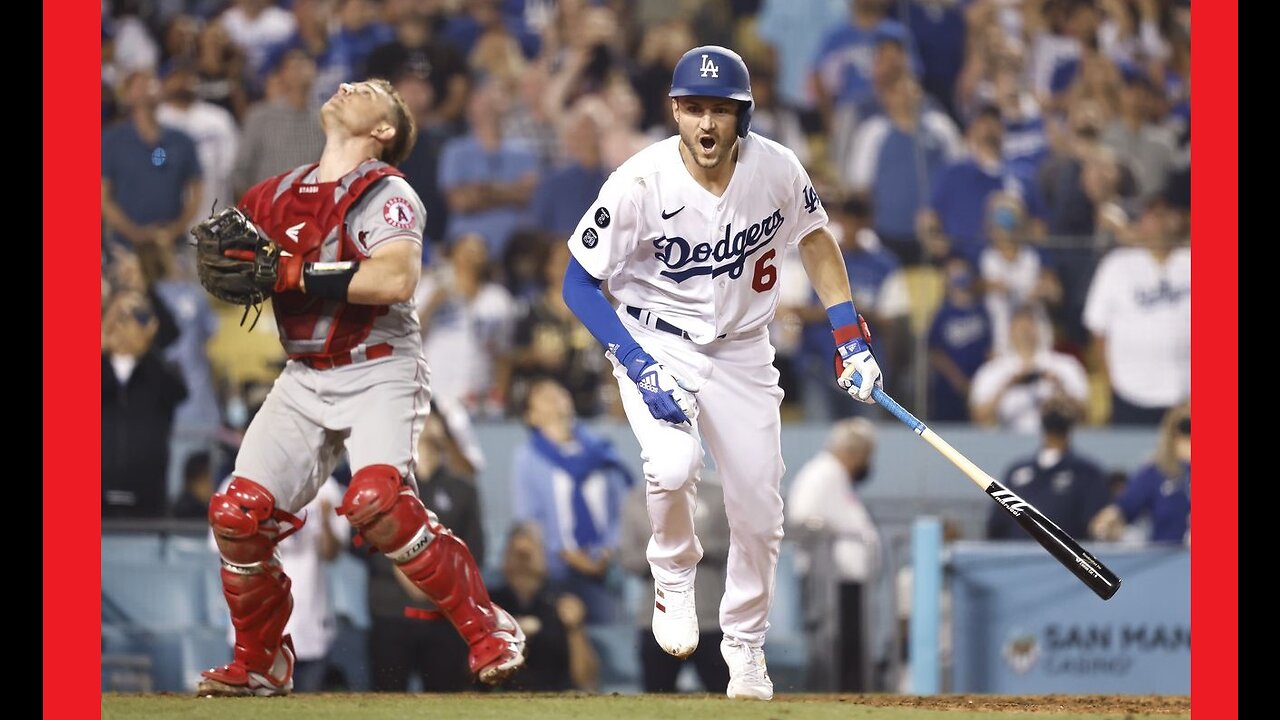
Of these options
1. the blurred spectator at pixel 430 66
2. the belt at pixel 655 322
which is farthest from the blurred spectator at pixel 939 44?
the belt at pixel 655 322

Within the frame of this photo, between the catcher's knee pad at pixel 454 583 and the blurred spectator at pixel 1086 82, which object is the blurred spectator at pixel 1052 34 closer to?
the blurred spectator at pixel 1086 82

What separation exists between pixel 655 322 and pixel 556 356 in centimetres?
393

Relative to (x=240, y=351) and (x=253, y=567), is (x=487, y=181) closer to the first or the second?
(x=240, y=351)

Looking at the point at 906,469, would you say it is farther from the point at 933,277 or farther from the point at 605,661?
the point at 605,661

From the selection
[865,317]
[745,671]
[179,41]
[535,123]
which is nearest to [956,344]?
[865,317]

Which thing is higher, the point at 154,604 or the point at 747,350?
the point at 747,350

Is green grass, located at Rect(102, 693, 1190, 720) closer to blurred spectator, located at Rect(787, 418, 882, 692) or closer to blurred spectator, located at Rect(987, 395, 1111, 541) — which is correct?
blurred spectator, located at Rect(787, 418, 882, 692)

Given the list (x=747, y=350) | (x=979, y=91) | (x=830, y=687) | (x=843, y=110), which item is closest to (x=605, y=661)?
(x=830, y=687)

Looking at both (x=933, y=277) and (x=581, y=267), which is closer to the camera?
(x=581, y=267)

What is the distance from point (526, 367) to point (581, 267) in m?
3.95

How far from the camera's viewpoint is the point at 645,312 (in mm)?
5828

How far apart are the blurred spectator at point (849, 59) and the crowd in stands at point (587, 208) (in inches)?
0.7

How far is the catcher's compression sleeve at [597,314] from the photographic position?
5586 mm

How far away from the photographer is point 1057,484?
376 inches
